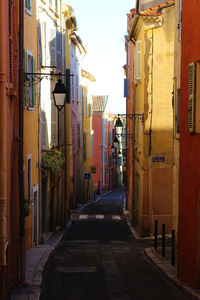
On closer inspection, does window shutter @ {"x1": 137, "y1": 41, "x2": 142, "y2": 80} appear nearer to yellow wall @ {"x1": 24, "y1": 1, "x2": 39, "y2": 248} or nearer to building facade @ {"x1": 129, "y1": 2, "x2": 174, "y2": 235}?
building facade @ {"x1": 129, "y1": 2, "x2": 174, "y2": 235}

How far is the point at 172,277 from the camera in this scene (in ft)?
43.8

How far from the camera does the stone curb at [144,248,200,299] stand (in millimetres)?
11257

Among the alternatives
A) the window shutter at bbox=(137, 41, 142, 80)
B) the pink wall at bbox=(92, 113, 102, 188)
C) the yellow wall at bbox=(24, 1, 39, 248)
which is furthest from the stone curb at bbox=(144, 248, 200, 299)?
the pink wall at bbox=(92, 113, 102, 188)

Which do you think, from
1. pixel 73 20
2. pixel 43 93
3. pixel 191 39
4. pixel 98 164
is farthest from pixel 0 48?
pixel 98 164

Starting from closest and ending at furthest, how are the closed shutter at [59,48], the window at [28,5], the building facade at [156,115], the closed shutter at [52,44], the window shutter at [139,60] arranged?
the window at [28,5] < the closed shutter at [52,44] < the building facade at [156,115] < the closed shutter at [59,48] < the window shutter at [139,60]

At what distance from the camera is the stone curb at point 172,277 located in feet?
36.9

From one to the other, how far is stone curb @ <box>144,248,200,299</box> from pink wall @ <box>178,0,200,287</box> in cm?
17

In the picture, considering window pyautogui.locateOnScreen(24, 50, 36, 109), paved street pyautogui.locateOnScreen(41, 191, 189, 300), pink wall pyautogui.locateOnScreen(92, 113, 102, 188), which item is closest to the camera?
paved street pyautogui.locateOnScreen(41, 191, 189, 300)

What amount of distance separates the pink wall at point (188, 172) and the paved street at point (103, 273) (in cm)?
66

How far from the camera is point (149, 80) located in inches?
917

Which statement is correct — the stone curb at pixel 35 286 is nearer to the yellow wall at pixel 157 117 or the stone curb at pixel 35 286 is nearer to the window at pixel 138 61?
the yellow wall at pixel 157 117

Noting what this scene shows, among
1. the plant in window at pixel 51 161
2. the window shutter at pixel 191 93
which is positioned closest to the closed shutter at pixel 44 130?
the plant in window at pixel 51 161

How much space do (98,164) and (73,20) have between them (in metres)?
38.2

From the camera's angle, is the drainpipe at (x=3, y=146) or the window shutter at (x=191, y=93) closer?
the drainpipe at (x=3, y=146)
